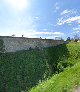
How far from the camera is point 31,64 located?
73.4ft

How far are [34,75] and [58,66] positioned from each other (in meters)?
3.15

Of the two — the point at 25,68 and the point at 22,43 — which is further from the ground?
the point at 22,43

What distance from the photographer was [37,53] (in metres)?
23.8

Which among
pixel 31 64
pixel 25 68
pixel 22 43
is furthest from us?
pixel 22 43

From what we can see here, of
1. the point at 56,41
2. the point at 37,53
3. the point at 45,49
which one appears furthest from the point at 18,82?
the point at 56,41

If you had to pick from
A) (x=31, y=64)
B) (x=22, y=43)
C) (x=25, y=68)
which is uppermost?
(x=22, y=43)

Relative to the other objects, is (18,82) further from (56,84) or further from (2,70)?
(56,84)

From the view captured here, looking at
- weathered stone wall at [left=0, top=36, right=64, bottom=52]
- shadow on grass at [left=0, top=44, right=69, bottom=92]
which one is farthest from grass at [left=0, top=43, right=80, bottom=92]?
weathered stone wall at [left=0, top=36, right=64, bottom=52]

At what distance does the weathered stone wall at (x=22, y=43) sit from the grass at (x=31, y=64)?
705 mm

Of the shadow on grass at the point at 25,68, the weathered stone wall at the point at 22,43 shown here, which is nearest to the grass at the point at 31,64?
the shadow on grass at the point at 25,68

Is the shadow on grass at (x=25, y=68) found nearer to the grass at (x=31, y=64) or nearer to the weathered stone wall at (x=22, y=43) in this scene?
the grass at (x=31, y=64)

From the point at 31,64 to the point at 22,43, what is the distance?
7.55 feet

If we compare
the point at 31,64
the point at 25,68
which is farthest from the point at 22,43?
the point at 25,68

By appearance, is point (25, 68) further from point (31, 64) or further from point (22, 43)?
point (22, 43)
